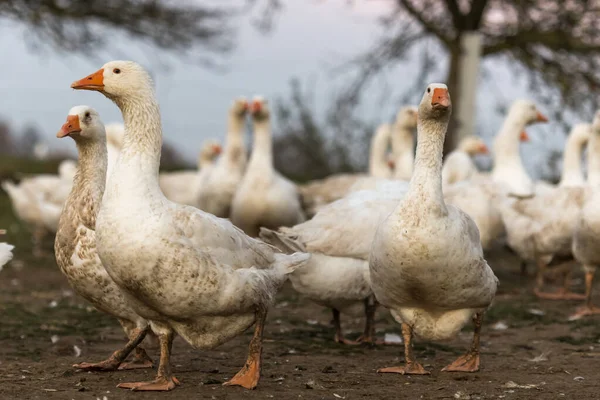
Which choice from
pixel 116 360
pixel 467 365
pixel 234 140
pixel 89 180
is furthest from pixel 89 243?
pixel 234 140

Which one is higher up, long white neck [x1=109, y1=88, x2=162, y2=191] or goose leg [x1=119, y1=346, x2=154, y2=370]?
long white neck [x1=109, y1=88, x2=162, y2=191]

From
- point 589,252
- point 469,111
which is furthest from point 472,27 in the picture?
point 589,252

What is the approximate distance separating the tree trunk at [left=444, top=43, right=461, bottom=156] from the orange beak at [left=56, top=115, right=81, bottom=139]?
12689 mm

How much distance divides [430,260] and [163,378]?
1.76 m

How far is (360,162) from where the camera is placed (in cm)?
2072

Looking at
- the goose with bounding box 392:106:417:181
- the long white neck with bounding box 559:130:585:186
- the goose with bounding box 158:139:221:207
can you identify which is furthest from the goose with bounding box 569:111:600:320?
the goose with bounding box 158:139:221:207

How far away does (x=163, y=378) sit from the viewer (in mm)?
5172

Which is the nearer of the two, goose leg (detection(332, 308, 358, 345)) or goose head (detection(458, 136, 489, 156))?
goose leg (detection(332, 308, 358, 345))

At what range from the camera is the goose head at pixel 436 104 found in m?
5.65

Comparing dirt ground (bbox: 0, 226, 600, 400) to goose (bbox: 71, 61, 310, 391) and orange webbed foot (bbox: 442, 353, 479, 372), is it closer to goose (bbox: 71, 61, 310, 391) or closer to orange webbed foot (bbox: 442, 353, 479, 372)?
orange webbed foot (bbox: 442, 353, 479, 372)

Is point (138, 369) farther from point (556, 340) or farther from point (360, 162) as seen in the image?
point (360, 162)

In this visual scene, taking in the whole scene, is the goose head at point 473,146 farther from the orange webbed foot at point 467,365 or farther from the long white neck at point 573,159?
the orange webbed foot at point 467,365

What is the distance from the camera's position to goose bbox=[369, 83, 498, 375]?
5520 mm

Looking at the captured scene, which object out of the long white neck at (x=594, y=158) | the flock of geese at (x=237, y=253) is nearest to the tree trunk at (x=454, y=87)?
the long white neck at (x=594, y=158)
